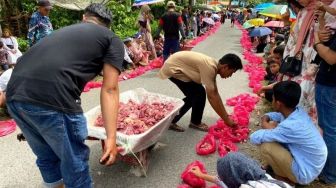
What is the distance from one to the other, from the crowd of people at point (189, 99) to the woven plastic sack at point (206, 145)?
1.38 feet

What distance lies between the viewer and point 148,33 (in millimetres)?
11945

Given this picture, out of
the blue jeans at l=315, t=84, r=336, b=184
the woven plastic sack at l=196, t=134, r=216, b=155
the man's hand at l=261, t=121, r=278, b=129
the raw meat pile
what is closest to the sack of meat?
the raw meat pile

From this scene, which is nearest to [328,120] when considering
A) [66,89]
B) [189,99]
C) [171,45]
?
[189,99]

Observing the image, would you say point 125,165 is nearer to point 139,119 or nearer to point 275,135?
point 139,119

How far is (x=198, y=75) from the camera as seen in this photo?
197 inches

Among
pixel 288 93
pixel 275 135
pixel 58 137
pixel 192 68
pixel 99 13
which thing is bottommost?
pixel 275 135

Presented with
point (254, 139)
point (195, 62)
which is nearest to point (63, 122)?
point (254, 139)

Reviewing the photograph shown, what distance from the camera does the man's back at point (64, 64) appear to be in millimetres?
2365

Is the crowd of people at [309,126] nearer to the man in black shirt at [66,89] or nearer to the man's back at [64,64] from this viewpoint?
the man in black shirt at [66,89]

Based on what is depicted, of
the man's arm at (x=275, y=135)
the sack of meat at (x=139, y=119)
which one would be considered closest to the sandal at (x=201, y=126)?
the sack of meat at (x=139, y=119)

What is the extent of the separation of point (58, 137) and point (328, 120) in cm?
297

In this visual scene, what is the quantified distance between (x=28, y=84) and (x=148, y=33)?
9.82 meters

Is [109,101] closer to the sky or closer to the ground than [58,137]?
closer to the sky

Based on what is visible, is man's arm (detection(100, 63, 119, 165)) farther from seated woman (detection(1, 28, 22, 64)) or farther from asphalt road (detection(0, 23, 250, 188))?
seated woman (detection(1, 28, 22, 64))
